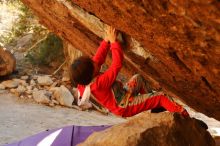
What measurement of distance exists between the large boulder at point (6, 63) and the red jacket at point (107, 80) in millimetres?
8280

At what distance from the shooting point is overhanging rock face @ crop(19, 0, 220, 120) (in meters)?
2.70

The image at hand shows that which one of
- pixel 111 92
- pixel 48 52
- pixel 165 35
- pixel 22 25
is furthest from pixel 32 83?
pixel 165 35

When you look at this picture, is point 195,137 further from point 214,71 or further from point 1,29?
point 1,29

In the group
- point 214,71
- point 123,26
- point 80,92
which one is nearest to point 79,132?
point 80,92

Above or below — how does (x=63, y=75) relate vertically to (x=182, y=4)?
below

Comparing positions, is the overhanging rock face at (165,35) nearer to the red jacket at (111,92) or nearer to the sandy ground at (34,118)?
the red jacket at (111,92)

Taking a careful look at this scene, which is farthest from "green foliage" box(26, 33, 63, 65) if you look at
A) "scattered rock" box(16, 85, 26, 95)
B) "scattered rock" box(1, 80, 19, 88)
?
"scattered rock" box(16, 85, 26, 95)

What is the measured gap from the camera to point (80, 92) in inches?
183

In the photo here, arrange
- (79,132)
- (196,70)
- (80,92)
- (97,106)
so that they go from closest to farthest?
(196,70), (80,92), (79,132), (97,106)

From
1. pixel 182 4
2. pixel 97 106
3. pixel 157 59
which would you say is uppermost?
pixel 182 4

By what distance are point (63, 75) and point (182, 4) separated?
10.8m

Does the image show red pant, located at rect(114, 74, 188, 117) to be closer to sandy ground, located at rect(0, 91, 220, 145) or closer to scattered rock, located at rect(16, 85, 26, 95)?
sandy ground, located at rect(0, 91, 220, 145)

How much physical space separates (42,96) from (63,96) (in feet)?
1.88

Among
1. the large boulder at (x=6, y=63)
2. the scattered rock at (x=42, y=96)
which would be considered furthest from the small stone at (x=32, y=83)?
the large boulder at (x=6, y=63)
